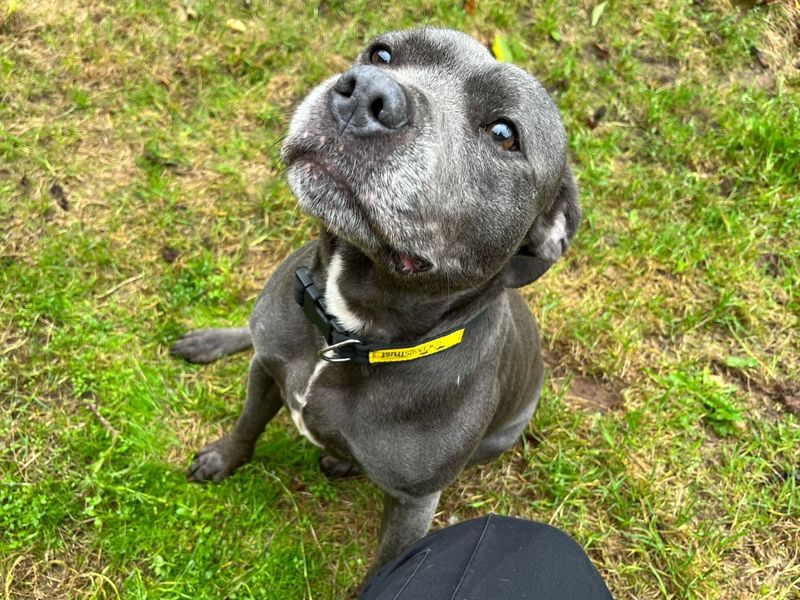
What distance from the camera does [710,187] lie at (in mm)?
5422

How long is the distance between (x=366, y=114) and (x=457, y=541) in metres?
2.03

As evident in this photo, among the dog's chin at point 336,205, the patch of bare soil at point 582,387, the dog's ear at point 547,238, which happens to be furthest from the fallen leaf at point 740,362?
the dog's chin at point 336,205

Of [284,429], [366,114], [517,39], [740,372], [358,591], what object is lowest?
[358,591]

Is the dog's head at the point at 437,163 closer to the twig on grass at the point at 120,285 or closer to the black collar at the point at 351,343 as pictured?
the black collar at the point at 351,343

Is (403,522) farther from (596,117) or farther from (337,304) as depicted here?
(596,117)

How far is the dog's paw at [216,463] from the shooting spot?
387cm

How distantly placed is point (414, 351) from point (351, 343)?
261mm

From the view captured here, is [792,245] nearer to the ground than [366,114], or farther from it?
nearer to the ground

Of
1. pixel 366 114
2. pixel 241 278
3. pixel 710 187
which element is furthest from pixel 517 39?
pixel 366 114

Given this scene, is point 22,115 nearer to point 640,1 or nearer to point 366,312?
point 366,312

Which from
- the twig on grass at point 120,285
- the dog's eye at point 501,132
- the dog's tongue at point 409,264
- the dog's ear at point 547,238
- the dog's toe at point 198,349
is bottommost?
the dog's toe at point 198,349

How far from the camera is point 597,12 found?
582 centimetres

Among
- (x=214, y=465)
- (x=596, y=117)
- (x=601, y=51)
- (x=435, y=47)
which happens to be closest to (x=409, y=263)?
(x=435, y=47)

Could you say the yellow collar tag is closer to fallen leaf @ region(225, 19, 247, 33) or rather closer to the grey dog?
the grey dog
